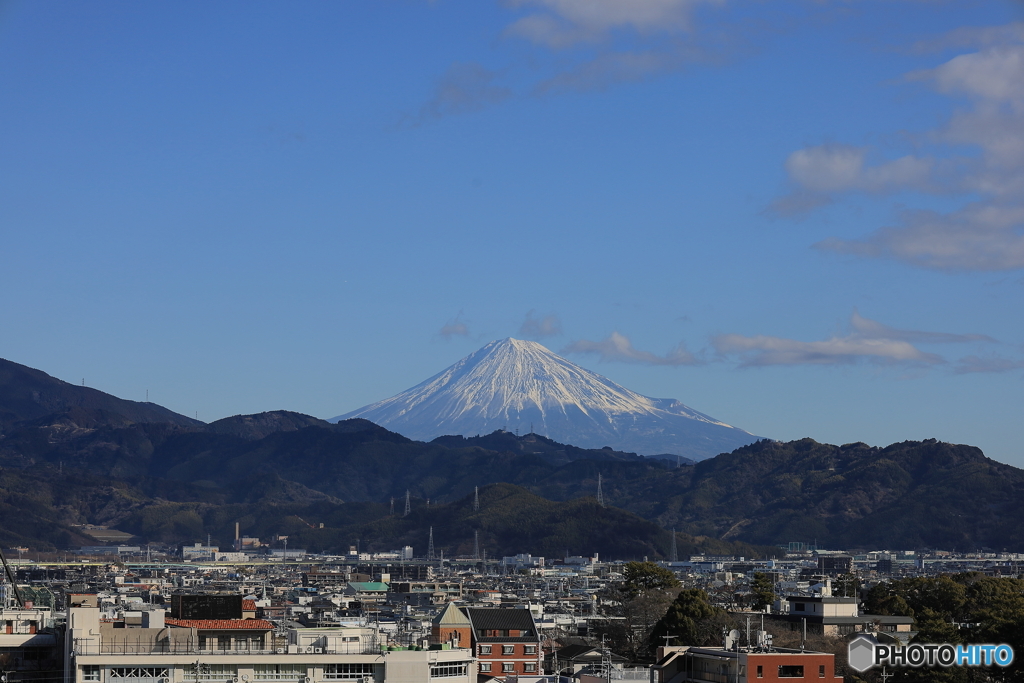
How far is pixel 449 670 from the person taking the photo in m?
42.4

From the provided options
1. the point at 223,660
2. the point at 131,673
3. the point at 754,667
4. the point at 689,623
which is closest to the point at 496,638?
the point at 689,623

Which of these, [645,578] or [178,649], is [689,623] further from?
[178,649]

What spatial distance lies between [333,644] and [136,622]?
11023 millimetres

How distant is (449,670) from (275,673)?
15.2 feet

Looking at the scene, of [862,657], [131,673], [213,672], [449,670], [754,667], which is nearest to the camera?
[862,657]

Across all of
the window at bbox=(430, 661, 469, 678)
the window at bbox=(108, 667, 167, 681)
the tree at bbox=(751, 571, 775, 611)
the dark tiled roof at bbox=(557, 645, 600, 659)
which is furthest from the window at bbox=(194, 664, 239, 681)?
the tree at bbox=(751, 571, 775, 611)

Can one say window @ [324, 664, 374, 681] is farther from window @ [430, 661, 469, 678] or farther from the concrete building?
window @ [430, 661, 469, 678]

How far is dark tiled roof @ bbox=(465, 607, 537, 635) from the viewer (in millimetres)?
74312

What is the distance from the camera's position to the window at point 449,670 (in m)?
41.8

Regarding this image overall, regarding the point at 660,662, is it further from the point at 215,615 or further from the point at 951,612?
the point at 951,612

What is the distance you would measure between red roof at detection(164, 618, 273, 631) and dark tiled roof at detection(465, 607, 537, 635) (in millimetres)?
28132

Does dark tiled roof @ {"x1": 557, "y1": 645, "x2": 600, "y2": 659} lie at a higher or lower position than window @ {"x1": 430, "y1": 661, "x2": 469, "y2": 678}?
lower

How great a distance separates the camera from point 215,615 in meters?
48.2

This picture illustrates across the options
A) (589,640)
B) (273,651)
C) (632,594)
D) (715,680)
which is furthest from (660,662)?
(632,594)
